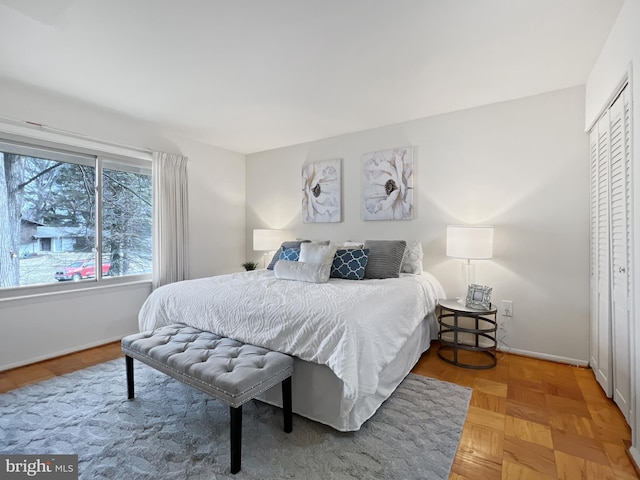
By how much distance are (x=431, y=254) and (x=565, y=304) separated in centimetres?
119

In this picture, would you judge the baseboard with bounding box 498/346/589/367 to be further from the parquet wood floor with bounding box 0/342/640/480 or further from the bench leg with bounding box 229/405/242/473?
the bench leg with bounding box 229/405/242/473

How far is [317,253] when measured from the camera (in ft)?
9.72

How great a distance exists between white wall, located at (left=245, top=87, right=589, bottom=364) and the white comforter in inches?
34.0

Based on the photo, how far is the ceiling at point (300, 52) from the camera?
1.72 meters

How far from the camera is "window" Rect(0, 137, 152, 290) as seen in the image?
2730 millimetres

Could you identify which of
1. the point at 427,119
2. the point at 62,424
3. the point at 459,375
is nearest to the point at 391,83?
the point at 427,119

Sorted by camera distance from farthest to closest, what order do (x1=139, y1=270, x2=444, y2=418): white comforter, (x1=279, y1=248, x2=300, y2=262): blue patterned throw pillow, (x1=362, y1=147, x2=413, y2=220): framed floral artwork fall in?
(x1=362, y1=147, x2=413, y2=220): framed floral artwork, (x1=279, y1=248, x2=300, y2=262): blue patterned throw pillow, (x1=139, y1=270, x2=444, y2=418): white comforter

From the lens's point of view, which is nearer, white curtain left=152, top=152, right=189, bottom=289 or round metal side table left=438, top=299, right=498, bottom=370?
round metal side table left=438, top=299, right=498, bottom=370

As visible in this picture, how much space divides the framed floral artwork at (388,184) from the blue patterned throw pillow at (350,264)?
0.71m

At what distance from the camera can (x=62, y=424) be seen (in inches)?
71.6

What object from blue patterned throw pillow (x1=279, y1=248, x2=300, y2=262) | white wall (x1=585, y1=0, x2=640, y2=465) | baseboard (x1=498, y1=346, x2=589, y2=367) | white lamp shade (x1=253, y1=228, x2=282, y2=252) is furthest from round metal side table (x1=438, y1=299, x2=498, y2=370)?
white lamp shade (x1=253, y1=228, x2=282, y2=252)

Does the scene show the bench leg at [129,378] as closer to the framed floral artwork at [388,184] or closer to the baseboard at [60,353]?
the baseboard at [60,353]

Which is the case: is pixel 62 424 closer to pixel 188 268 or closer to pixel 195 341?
pixel 195 341

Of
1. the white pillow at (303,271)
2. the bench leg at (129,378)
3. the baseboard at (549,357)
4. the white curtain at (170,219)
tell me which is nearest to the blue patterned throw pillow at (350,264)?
the white pillow at (303,271)
